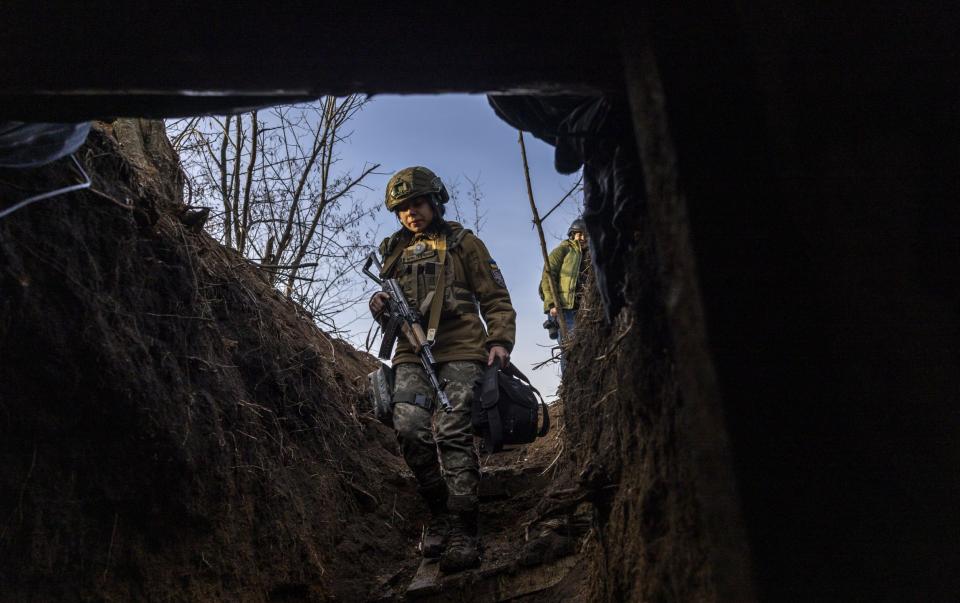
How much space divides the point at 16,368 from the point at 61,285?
38 centimetres

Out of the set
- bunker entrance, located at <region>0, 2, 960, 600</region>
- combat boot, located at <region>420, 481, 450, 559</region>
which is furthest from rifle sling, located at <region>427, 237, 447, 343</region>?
bunker entrance, located at <region>0, 2, 960, 600</region>

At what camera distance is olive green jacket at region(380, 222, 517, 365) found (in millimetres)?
4973

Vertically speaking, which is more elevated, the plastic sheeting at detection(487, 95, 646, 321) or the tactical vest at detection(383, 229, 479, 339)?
the tactical vest at detection(383, 229, 479, 339)

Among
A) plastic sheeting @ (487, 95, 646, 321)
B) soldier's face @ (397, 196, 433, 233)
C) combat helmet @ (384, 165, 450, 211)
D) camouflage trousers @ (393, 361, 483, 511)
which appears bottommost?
camouflage trousers @ (393, 361, 483, 511)

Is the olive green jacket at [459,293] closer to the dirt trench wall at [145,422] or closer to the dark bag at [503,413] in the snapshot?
the dark bag at [503,413]

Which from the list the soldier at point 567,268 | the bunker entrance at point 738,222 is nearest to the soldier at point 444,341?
the bunker entrance at point 738,222

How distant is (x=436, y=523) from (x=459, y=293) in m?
1.50

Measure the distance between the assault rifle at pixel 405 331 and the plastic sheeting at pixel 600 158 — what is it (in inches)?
101

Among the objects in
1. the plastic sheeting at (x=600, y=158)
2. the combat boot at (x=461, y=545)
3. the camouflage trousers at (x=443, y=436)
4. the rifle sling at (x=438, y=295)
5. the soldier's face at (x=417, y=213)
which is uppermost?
the soldier's face at (x=417, y=213)

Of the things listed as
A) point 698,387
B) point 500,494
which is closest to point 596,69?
point 698,387

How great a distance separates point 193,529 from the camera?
148 inches

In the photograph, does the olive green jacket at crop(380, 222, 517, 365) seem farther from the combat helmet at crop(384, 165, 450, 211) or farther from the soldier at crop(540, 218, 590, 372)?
the soldier at crop(540, 218, 590, 372)

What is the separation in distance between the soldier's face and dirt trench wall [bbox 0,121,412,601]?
4.15 ft

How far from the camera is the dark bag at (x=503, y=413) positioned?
458 cm
